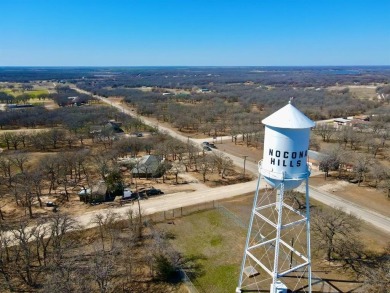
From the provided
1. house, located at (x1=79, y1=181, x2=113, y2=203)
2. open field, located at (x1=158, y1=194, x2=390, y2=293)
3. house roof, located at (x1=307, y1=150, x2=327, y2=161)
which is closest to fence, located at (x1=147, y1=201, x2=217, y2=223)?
open field, located at (x1=158, y1=194, x2=390, y2=293)

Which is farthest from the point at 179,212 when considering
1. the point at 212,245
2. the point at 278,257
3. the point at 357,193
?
the point at 357,193

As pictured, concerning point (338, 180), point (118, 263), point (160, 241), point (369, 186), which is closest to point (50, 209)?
point (118, 263)

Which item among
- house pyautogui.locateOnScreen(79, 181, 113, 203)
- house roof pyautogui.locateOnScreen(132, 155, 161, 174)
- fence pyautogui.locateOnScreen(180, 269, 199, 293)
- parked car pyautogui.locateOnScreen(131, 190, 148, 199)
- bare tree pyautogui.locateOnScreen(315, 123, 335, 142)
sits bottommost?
fence pyautogui.locateOnScreen(180, 269, 199, 293)

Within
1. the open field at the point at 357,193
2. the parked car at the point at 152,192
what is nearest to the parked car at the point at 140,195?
the parked car at the point at 152,192

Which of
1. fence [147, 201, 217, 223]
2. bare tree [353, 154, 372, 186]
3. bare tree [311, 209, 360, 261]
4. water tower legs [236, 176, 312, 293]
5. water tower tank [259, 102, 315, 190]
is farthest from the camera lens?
bare tree [353, 154, 372, 186]

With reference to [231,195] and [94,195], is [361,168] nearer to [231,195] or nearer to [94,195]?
[231,195]

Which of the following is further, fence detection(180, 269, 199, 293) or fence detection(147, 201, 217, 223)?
fence detection(147, 201, 217, 223)

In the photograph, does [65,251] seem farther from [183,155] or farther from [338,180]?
[338,180]

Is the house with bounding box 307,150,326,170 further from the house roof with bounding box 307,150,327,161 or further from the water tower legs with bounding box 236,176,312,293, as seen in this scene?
the water tower legs with bounding box 236,176,312,293

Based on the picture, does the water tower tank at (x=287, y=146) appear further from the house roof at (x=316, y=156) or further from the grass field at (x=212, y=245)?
the house roof at (x=316, y=156)
